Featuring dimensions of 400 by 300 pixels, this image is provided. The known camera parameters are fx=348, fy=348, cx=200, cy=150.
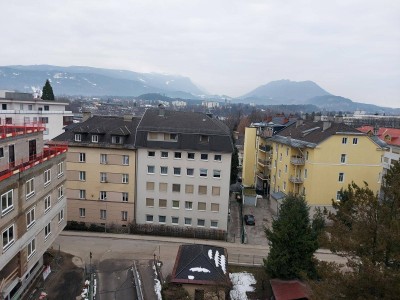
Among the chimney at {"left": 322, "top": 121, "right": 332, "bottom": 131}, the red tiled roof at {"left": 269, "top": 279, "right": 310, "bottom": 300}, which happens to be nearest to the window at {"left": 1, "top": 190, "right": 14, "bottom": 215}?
the red tiled roof at {"left": 269, "top": 279, "right": 310, "bottom": 300}

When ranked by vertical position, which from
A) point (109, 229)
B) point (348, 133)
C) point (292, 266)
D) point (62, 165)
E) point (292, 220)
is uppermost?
point (348, 133)

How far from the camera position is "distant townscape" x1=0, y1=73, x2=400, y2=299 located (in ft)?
57.7

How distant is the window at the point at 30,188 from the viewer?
22808 millimetres

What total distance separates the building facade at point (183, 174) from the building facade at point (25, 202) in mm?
12676

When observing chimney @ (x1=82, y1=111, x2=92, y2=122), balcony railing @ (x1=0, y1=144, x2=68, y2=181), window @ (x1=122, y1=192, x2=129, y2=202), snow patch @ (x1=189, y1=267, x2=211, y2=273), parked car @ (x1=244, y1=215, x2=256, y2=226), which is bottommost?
parked car @ (x1=244, y1=215, x2=256, y2=226)

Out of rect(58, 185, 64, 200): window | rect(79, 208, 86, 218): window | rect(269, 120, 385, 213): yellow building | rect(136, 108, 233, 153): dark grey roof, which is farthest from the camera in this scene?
rect(269, 120, 385, 213): yellow building

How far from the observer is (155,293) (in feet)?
86.2

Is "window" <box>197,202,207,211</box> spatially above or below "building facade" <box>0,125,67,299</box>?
below

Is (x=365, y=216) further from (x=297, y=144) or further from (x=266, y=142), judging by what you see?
(x=266, y=142)

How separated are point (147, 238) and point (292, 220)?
58.9 feet

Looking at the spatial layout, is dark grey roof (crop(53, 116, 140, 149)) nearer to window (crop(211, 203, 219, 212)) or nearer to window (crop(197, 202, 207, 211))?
window (crop(197, 202, 207, 211))

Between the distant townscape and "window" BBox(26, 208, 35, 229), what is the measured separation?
0.14 metres

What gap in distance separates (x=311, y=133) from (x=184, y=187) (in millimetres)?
18762

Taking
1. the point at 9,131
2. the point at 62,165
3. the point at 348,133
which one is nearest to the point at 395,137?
the point at 348,133
